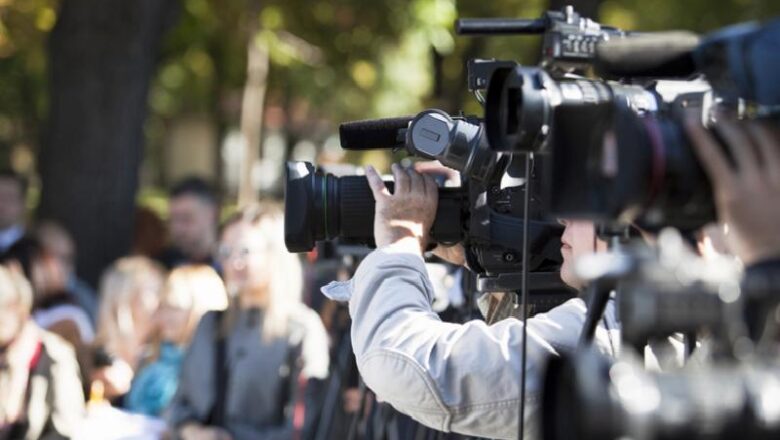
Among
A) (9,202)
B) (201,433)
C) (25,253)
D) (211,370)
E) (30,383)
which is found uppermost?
(9,202)

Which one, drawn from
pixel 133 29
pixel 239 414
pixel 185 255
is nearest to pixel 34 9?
pixel 133 29

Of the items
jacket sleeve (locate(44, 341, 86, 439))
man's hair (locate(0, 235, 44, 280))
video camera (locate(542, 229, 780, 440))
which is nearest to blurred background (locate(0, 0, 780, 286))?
man's hair (locate(0, 235, 44, 280))

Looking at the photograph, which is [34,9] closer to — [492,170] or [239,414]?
[239,414]

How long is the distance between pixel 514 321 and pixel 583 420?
1417 mm

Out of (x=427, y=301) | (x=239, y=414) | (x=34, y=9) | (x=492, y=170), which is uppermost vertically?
(x=34, y=9)

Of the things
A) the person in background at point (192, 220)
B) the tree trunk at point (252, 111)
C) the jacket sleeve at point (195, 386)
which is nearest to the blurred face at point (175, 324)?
the jacket sleeve at point (195, 386)

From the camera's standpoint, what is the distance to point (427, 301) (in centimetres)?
365

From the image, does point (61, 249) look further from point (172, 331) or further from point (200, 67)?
point (200, 67)

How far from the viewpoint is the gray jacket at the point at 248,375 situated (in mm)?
6871

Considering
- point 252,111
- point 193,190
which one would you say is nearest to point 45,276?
point 193,190

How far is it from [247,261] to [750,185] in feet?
15.4

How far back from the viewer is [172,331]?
777cm

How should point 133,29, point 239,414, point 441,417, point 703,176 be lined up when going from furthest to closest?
point 133,29, point 239,414, point 441,417, point 703,176

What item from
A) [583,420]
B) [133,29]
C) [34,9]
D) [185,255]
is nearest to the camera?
[583,420]
